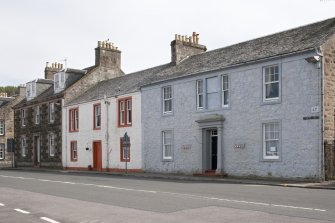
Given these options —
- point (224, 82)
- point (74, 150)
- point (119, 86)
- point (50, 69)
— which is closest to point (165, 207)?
point (224, 82)

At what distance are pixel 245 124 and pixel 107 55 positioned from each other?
894 inches

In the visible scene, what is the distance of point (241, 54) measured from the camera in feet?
85.6

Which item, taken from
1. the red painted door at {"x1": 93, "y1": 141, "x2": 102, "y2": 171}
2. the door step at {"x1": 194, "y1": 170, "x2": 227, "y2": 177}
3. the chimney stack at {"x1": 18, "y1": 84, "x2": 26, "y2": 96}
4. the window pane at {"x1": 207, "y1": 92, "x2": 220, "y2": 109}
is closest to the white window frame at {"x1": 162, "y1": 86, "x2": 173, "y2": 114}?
the window pane at {"x1": 207, "y1": 92, "x2": 220, "y2": 109}

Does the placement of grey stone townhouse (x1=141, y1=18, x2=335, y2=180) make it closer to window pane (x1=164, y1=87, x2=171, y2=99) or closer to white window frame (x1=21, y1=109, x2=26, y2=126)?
window pane (x1=164, y1=87, x2=171, y2=99)

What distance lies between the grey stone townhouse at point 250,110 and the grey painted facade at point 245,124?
5 cm

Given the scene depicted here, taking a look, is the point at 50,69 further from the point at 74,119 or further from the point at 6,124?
the point at 74,119

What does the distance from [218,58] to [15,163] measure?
102 feet

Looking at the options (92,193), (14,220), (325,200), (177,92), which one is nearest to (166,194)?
(92,193)

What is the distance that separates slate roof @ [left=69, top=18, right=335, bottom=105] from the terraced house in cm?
613

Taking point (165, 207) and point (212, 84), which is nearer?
point (165, 207)

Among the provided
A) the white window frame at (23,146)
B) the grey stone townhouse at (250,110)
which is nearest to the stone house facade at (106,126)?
the grey stone townhouse at (250,110)

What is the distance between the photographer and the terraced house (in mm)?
41781

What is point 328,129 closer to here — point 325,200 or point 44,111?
point 325,200

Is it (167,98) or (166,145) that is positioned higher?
(167,98)
